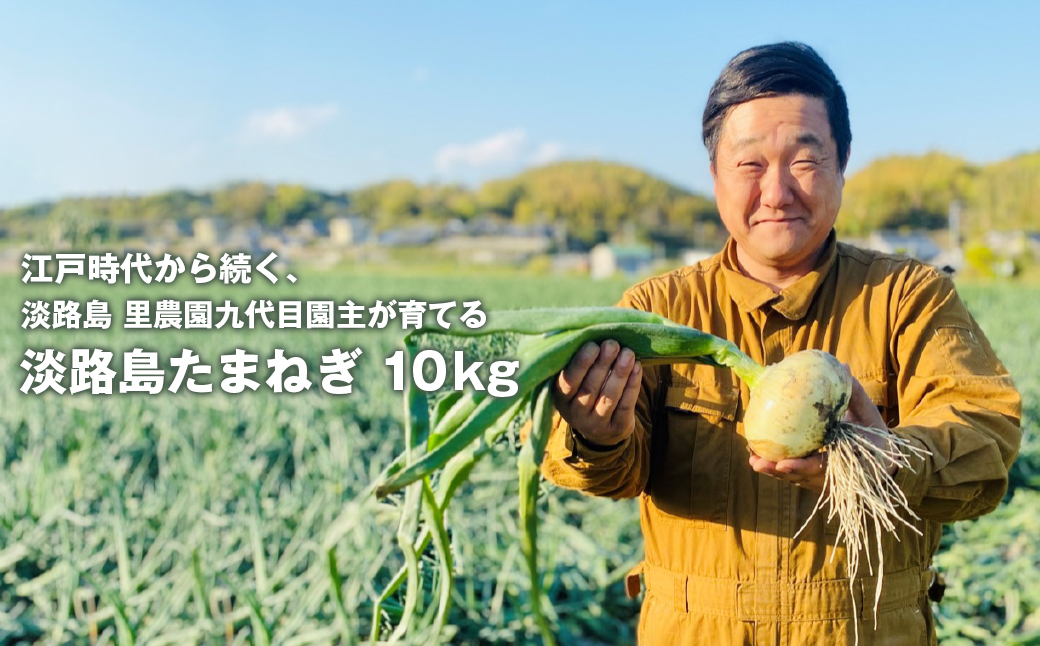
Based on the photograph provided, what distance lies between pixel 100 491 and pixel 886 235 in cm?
4937

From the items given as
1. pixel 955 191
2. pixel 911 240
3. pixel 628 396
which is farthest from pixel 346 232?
pixel 628 396

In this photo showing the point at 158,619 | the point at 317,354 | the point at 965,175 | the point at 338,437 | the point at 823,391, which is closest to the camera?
the point at 823,391

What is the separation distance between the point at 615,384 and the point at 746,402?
1.00ft

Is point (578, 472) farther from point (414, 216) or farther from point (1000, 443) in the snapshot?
point (414, 216)

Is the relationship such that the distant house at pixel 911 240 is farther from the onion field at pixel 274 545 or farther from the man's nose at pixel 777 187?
the man's nose at pixel 777 187

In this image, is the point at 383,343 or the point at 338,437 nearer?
the point at 338,437

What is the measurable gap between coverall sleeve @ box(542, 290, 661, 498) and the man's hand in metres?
0.22

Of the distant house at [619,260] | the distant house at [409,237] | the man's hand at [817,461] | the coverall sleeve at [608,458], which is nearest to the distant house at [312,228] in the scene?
the distant house at [409,237]

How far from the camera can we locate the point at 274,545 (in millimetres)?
2604

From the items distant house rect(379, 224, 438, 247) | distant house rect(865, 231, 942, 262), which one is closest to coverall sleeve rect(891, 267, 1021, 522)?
distant house rect(865, 231, 942, 262)

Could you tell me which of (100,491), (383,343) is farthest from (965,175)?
(100,491)

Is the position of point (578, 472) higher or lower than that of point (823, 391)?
lower

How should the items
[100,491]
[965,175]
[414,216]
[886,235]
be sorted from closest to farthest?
[100,491] → [886,235] → [965,175] → [414,216]

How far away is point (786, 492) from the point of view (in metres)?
1.41
